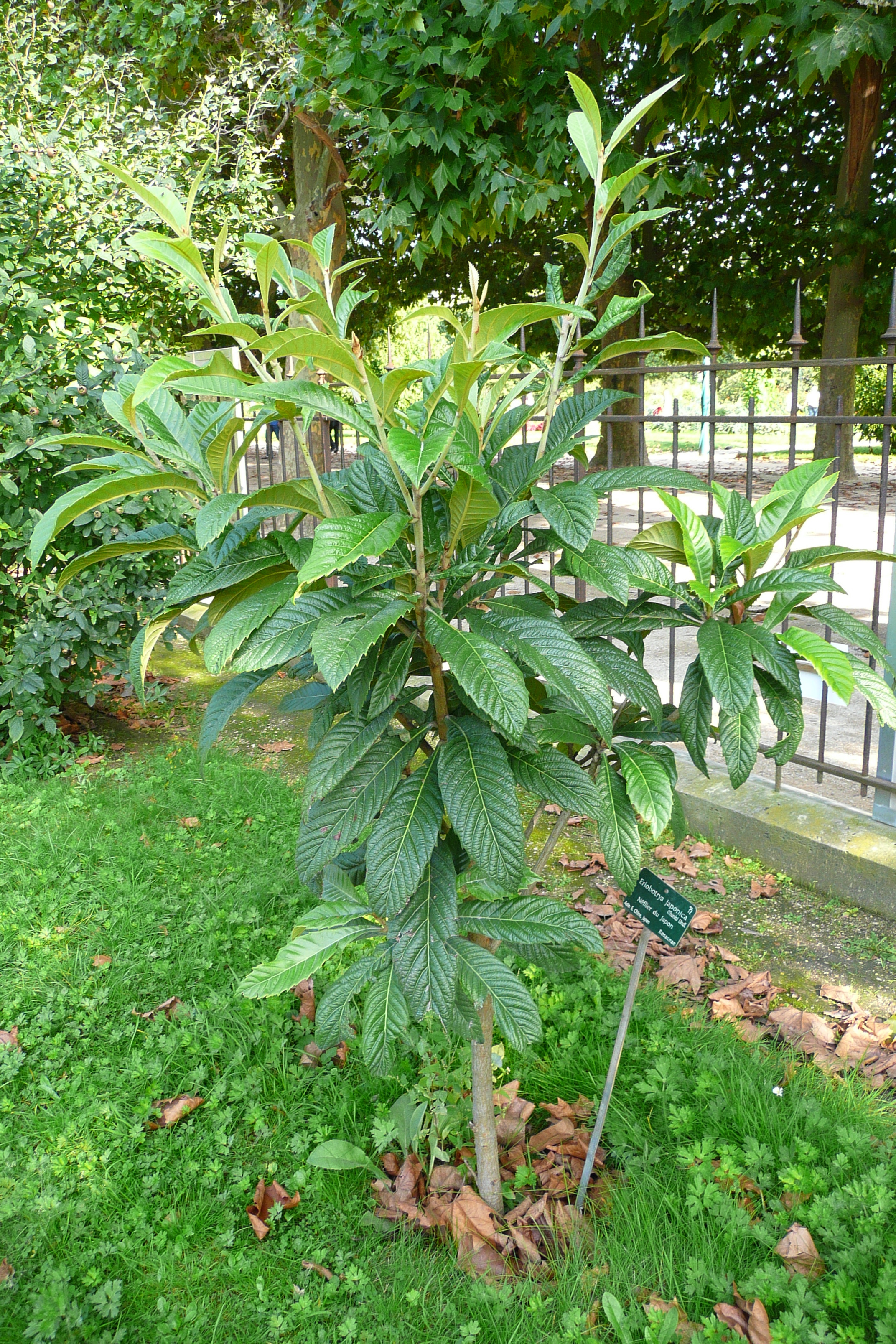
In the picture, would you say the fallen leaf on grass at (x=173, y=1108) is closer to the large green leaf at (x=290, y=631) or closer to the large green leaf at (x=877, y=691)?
the large green leaf at (x=290, y=631)

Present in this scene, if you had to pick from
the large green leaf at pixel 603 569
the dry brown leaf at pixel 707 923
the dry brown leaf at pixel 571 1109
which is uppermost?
the large green leaf at pixel 603 569

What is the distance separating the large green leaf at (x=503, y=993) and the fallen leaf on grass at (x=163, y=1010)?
4.57 feet

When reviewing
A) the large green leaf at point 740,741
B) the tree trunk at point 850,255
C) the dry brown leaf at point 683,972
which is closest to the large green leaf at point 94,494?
the large green leaf at point 740,741

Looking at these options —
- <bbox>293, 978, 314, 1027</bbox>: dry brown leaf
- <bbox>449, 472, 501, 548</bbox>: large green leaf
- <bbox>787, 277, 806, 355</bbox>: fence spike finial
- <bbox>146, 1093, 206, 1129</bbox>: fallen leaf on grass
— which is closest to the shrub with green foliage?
<bbox>449, 472, 501, 548</bbox>: large green leaf

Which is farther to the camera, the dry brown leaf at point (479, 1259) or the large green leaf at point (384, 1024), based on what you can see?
the dry brown leaf at point (479, 1259)

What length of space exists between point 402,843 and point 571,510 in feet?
1.88

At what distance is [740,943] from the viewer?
2992 millimetres

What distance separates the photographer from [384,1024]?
1.67 meters

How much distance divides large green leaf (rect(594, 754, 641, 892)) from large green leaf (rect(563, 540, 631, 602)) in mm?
372

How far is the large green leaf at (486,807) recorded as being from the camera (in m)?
1.42

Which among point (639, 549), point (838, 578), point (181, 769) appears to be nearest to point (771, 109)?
point (838, 578)

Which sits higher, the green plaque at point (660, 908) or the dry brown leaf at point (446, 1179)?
the green plaque at point (660, 908)

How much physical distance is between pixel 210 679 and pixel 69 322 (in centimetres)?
212

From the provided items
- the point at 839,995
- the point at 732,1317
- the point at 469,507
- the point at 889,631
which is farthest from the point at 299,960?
the point at 889,631
